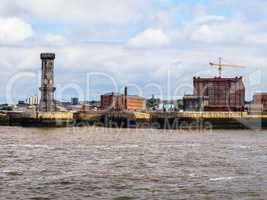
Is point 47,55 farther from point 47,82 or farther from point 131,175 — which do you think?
point 131,175

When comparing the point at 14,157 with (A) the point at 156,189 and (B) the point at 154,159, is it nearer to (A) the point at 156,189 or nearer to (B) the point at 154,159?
(B) the point at 154,159

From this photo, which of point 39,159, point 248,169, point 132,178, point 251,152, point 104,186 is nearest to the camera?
point 104,186

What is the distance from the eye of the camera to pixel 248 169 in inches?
2002

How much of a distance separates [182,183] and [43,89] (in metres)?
150

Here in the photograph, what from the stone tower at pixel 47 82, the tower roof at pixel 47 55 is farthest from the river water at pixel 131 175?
the tower roof at pixel 47 55

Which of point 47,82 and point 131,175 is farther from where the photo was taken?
point 47,82

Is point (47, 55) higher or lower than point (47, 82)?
higher

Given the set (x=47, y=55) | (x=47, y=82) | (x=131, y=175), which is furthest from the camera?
(x=47, y=55)

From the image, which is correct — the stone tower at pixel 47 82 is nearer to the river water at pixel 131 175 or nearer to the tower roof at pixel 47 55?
the tower roof at pixel 47 55

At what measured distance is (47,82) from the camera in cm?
18650

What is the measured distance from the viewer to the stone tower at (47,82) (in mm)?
186125

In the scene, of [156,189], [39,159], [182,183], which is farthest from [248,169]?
[39,159]

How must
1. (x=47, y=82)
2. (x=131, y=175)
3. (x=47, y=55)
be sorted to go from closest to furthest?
(x=131, y=175) → (x=47, y=82) → (x=47, y=55)

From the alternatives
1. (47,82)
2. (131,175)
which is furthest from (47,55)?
(131,175)
